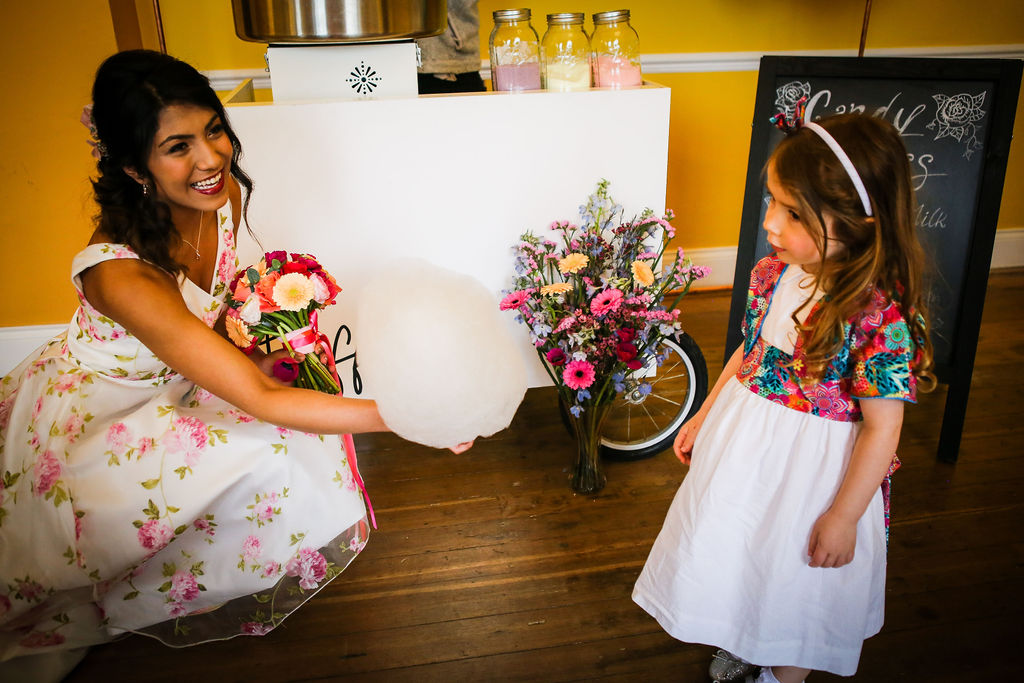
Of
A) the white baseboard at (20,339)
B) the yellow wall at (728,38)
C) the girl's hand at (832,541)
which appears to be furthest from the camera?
the yellow wall at (728,38)

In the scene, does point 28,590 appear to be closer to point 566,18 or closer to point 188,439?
point 188,439

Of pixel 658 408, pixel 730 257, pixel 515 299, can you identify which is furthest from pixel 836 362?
pixel 730 257

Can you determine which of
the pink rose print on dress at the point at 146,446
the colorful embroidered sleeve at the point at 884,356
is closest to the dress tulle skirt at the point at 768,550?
the colorful embroidered sleeve at the point at 884,356

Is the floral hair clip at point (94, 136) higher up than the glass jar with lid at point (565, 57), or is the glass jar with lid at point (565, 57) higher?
the glass jar with lid at point (565, 57)

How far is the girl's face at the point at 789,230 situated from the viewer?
1085 millimetres

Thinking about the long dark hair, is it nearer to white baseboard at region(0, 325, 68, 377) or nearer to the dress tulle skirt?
the dress tulle skirt

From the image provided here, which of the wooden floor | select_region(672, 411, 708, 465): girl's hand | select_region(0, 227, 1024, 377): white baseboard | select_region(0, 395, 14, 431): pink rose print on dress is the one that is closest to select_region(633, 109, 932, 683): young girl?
select_region(672, 411, 708, 465): girl's hand

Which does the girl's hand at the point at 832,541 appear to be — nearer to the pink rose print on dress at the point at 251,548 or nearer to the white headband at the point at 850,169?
the white headband at the point at 850,169

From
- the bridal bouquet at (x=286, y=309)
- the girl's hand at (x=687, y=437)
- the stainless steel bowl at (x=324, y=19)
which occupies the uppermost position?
the stainless steel bowl at (x=324, y=19)

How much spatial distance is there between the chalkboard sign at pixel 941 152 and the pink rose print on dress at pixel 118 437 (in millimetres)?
1475

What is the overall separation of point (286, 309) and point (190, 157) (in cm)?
31

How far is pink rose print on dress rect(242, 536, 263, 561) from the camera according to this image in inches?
55.0

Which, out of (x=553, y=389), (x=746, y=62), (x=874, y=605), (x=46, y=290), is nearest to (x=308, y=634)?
(x=874, y=605)

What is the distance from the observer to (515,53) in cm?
184
